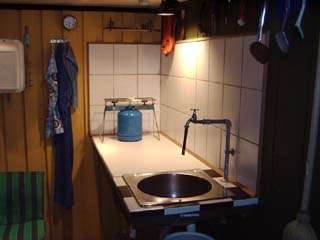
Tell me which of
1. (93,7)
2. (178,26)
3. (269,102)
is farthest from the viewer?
(93,7)

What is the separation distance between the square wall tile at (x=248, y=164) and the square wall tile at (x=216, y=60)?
1.30 ft

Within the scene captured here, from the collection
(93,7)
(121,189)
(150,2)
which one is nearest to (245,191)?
(121,189)

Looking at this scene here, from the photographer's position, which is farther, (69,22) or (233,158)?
(69,22)

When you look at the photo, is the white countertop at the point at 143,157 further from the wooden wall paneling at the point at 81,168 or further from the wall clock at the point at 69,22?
the wall clock at the point at 69,22

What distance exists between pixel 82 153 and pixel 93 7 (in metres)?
1.08

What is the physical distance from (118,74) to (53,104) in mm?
525

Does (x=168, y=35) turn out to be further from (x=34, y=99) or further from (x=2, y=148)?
(x=2, y=148)

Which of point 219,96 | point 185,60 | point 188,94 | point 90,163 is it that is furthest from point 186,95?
point 90,163

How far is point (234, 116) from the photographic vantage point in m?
1.82

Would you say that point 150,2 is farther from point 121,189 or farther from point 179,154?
point 121,189

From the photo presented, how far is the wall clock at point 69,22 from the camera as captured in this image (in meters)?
2.63

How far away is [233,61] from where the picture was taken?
1.81 meters

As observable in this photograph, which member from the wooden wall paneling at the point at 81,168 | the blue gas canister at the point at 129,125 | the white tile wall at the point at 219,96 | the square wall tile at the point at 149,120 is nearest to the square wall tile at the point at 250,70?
the white tile wall at the point at 219,96

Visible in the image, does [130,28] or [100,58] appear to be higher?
[130,28]
